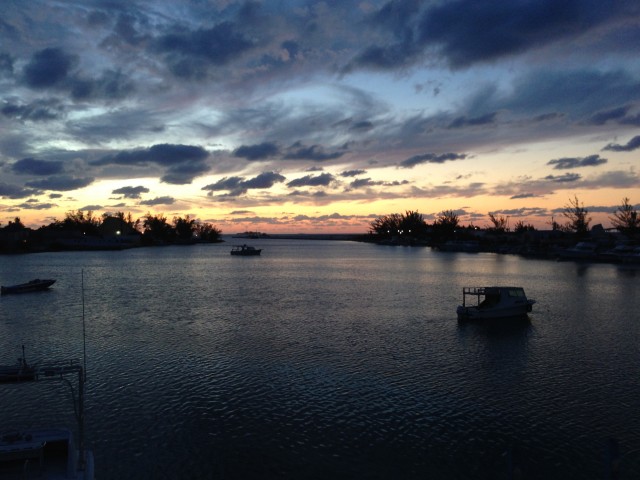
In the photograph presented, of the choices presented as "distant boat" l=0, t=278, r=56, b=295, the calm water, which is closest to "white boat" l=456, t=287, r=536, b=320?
the calm water

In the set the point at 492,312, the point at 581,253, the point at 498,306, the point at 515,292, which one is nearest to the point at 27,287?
the point at 492,312

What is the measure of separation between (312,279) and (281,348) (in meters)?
62.8

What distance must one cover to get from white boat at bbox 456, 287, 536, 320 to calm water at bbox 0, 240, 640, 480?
79.2 inches

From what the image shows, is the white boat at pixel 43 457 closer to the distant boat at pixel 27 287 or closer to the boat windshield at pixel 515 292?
the boat windshield at pixel 515 292

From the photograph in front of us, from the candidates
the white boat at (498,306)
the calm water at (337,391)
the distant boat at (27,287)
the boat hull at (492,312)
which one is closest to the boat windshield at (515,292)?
the white boat at (498,306)

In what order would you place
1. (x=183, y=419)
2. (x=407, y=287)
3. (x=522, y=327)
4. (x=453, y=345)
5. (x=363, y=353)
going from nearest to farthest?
(x=183, y=419) < (x=363, y=353) < (x=453, y=345) < (x=522, y=327) < (x=407, y=287)

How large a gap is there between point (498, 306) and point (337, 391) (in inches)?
1205

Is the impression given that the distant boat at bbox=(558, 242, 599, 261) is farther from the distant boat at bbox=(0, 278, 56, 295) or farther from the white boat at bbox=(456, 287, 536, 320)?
the distant boat at bbox=(0, 278, 56, 295)

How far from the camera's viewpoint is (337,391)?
91.6ft

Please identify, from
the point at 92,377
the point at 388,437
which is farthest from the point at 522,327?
the point at 92,377

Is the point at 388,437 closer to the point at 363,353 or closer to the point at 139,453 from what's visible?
the point at 139,453

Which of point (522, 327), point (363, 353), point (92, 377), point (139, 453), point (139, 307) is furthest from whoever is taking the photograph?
point (139, 307)

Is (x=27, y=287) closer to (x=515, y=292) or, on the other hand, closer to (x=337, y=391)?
(x=337, y=391)

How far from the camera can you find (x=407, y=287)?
276ft
